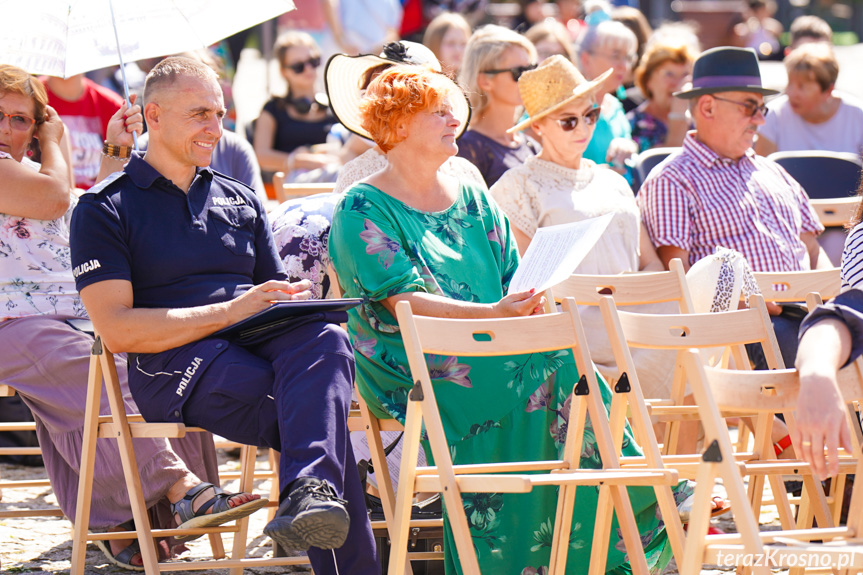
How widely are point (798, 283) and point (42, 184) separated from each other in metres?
2.97

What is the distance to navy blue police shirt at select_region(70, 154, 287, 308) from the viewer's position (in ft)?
11.3

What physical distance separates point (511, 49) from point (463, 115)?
1.43 m

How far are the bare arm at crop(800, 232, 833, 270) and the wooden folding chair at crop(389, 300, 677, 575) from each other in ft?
8.65

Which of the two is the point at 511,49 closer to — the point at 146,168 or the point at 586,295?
the point at 586,295

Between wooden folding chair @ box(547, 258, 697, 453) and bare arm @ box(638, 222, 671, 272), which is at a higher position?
wooden folding chair @ box(547, 258, 697, 453)

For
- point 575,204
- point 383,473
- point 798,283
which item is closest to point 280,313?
point 383,473

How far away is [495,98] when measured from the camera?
5695 millimetres

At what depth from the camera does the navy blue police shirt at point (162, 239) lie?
3.44 metres

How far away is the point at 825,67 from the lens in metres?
6.93

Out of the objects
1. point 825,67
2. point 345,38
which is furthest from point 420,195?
point 345,38

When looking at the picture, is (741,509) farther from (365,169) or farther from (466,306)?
(365,169)

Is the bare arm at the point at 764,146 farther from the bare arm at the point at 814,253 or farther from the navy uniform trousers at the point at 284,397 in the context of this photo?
the navy uniform trousers at the point at 284,397

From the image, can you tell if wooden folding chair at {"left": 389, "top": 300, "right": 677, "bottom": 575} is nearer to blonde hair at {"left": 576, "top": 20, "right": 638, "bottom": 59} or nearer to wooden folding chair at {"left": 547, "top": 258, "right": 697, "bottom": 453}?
wooden folding chair at {"left": 547, "top": 258, "right": 697, "bottom": 453}

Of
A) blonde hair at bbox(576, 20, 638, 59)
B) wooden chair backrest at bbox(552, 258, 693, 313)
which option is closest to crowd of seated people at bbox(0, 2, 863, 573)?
wooden chair backrest at bbox(552, 258, 693, 313)
